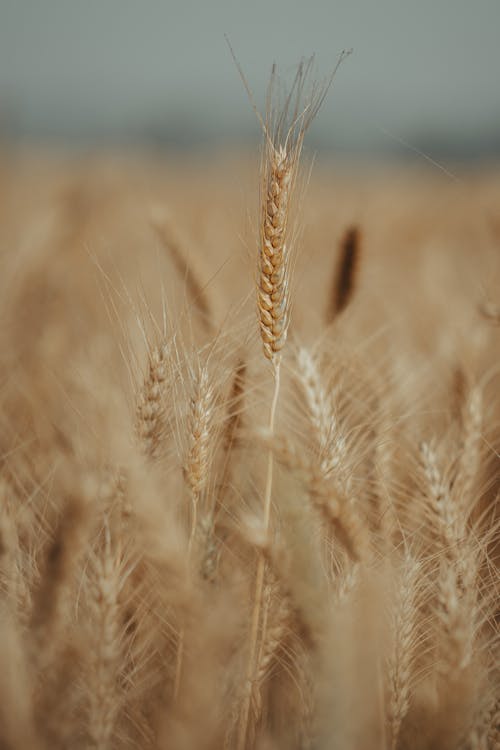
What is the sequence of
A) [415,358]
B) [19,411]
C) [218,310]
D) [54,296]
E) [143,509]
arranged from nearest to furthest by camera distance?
[143,509]
[218,310]
[19,411]
[415,358]
[54,296]

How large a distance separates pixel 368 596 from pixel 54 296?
1.69m

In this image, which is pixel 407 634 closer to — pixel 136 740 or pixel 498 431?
pixel 136 740

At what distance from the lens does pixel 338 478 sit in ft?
2.97

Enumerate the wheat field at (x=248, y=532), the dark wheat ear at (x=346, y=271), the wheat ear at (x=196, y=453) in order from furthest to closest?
the dark wheat ear at (x=346, y=271)
the wheat ear at (x=196, y=453)
the wheat field at (x=248, y=532)

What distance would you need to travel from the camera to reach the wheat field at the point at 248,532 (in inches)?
24.0

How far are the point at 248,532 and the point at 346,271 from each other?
2.25 ft

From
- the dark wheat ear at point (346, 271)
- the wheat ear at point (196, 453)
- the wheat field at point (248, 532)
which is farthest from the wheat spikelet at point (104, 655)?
the dark wheat ear at point (346, 271)

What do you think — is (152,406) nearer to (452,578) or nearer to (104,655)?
(104,655)

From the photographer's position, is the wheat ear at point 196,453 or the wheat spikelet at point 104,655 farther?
the wheat ear at point 196,453

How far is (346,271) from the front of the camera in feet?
3.82

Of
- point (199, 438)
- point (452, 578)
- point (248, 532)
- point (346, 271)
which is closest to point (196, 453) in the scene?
point (199, 438)

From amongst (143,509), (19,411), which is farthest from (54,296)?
(143,509)

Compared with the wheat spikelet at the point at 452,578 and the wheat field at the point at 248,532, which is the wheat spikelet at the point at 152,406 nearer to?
the wheat field at the point at 248,532

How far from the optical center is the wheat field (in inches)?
24.0
